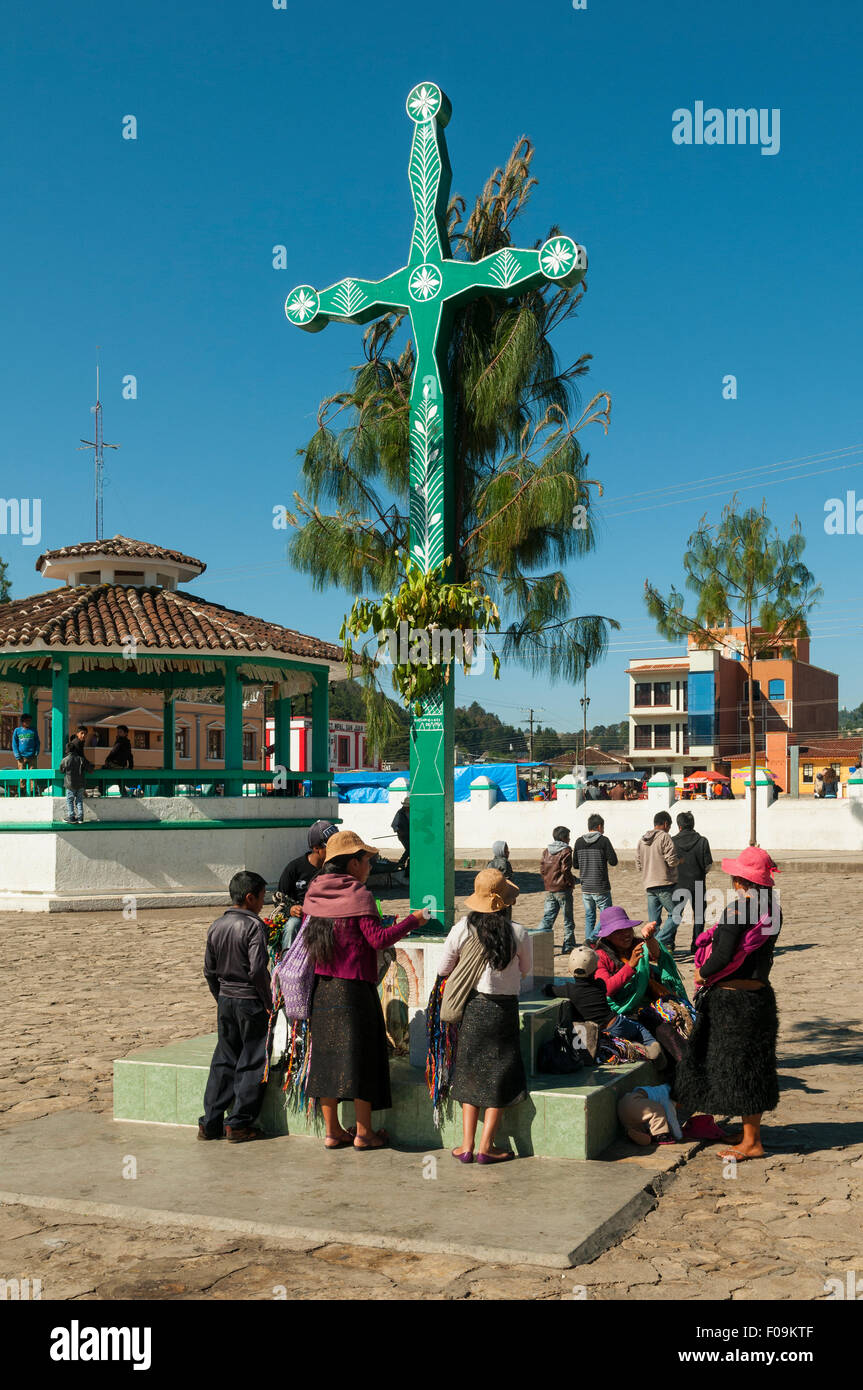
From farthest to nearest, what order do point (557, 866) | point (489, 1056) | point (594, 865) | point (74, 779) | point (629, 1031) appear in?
point (74, 779)
point (557, 866)
point (594, 865)
point (629, 1031)
point (489, 1056)

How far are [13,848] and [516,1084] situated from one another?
48.6 feet

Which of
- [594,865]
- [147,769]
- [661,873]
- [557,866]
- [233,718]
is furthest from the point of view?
[147,769]

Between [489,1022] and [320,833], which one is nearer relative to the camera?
[489,1022]

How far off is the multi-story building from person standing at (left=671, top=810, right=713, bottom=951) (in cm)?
4297

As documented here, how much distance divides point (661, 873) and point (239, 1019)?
23.4 feet

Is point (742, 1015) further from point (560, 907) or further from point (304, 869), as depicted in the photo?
point (560, 907)

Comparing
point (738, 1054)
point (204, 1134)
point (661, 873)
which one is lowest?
point (204, 1134)

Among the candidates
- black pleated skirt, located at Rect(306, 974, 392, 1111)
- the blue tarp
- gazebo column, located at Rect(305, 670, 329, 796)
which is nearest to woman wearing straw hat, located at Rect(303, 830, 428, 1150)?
black pleated skirt, located at Rect(306, 974, 392, 1111)

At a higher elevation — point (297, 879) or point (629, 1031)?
point (297, 879)

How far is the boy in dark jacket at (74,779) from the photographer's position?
62.0 feet

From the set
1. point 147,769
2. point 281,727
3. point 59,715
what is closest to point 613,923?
point 59,715

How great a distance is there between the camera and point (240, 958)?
6.64 meters
